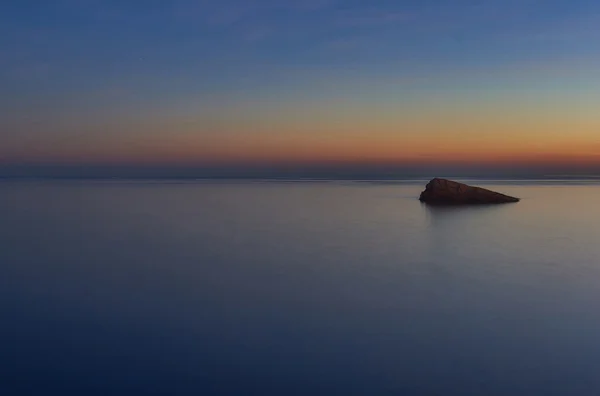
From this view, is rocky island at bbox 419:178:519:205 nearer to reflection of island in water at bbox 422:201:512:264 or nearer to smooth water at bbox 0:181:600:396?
reflection of island in water at bbox 422:201:512:264

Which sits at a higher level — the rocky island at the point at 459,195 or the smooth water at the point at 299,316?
the rocky island at the point at 459,195

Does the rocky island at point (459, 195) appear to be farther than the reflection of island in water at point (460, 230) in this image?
Yes

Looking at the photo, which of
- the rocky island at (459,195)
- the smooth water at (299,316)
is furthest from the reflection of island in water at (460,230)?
the rocky island at (459,195)

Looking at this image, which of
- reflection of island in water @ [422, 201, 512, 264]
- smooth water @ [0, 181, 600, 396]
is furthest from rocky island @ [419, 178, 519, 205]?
smooth water @ [0, 181, 600, 396]

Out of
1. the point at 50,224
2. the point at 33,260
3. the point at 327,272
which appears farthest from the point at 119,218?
the point at 327,272

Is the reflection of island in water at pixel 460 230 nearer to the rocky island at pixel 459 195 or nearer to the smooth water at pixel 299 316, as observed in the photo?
the smooth water at pixel 299 316

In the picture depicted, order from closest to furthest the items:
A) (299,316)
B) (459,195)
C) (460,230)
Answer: (299,316)
(460,230)
(459,195)

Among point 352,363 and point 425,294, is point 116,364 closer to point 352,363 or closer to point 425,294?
point 352,363

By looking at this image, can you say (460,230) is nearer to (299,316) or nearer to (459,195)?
(299,316)

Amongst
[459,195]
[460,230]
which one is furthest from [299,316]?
[459,195]

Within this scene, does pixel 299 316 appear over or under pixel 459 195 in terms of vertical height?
under
